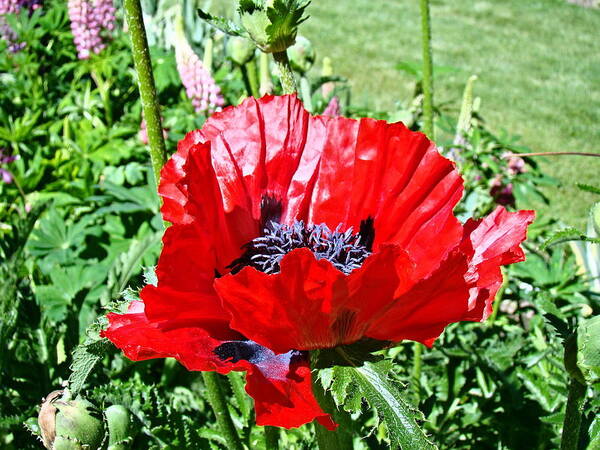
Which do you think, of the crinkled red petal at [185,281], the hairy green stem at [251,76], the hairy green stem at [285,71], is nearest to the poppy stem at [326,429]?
→ the crinkled red petal at [185,281]

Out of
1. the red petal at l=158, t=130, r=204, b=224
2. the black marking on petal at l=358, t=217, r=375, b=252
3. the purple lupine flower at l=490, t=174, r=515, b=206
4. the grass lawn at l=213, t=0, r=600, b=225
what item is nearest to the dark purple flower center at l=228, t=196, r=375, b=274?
the black marking on petal at l=358, t=217, r=375, b=252

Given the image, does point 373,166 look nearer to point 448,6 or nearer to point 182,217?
point 182,217

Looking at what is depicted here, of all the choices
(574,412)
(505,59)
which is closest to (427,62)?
(574,412)

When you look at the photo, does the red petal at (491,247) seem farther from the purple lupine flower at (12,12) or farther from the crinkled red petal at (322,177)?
the purple lupine flower at (12,12)

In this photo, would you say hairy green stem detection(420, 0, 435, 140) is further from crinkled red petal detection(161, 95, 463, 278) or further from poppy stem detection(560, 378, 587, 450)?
poppy stem detection(560, 378, 587, 450)

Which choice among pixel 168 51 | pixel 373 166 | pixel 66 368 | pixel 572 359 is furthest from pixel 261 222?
pixel 168 51

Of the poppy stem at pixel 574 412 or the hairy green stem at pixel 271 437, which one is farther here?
the hairy green stem at pixel 271 437
